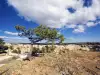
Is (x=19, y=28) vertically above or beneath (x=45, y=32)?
above

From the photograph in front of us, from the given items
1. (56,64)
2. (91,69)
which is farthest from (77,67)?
(56,64)

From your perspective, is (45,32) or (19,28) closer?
(45,32)

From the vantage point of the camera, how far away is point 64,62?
1101 cm

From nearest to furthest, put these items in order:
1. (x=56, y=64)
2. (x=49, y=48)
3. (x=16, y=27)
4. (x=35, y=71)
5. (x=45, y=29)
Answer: (x=35, y=71), (x=56, y=64), (x=45, y=29), (x=16, y=27), (x=49, y=48)

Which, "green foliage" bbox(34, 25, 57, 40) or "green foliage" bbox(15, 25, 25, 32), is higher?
"green foliage" bbox(15, 25, 25, 32)

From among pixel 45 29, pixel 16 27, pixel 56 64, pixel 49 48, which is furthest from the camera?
pixel 49 48

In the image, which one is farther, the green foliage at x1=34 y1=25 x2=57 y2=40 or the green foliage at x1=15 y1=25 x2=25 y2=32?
the green foliage at x1=15 y1=25 x2=25 y2=32

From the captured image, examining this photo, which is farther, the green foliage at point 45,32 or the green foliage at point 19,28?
the green foliage at point 19,28

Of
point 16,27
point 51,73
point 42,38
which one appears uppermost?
point 16,27

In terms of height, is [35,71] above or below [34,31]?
below

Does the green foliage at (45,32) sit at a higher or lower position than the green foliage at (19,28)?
Result: lower

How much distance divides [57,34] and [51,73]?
2336cm

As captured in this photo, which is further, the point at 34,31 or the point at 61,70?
the point at 34,31

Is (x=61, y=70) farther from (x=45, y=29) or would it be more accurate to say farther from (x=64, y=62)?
(x=45, y=29)
